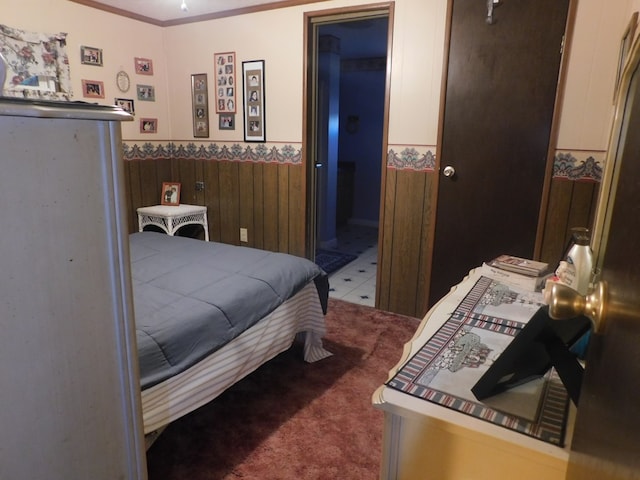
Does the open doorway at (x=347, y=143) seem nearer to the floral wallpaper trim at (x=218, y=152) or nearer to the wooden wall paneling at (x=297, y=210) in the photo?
the wooden wall paneling at (x=297, y=210)

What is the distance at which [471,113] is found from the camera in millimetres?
2656

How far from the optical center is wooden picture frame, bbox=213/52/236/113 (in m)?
3.54

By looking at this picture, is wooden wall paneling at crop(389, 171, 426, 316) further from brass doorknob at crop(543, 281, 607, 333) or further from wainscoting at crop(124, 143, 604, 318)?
brass doorknob at crop(543, 281, 607, 333)

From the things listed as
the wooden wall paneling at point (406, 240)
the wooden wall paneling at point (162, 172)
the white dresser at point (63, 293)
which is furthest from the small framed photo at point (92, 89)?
the white dresser at point (63, 293)

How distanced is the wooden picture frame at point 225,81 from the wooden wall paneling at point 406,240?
163cm

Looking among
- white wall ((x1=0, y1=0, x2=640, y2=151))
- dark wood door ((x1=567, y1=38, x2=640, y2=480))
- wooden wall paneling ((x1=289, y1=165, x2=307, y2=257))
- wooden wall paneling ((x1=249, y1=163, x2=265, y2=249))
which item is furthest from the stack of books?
wooden wall paneling ((x1=249, y1=163, x2=265, y2=249))

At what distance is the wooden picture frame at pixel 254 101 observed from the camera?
134 inches

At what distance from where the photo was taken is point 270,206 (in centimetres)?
363

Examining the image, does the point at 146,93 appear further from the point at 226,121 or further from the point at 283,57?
the point at 283,57

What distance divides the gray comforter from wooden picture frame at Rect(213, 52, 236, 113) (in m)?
1.50

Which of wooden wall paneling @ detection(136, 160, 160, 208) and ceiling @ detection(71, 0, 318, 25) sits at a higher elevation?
ceiling @ detection(71, 0, 318, 25)

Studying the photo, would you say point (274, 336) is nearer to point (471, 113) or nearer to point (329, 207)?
point (471, 113)

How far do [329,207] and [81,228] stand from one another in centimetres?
419

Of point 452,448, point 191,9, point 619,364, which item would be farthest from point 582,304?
point 191,9
